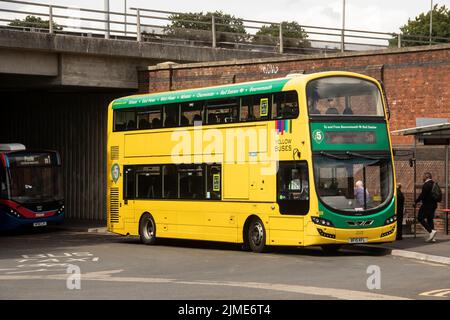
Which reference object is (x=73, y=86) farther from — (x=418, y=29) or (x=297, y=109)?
(x=418, y=29)

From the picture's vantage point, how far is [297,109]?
21.7 m

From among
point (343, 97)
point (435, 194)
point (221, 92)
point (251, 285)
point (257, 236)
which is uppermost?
point (221, 92)

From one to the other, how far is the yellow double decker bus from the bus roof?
0.04m

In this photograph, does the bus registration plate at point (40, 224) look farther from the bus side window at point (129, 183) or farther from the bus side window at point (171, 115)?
the bus side window at point (171, 115)

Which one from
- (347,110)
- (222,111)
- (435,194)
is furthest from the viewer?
(435,194)

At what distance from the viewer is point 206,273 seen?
1834 cm

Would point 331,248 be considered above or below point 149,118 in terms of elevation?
below

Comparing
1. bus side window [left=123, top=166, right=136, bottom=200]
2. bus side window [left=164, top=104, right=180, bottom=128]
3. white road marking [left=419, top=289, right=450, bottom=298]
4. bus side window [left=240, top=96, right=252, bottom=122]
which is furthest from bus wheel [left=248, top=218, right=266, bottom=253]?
white road marking [left=419, top=289, right=450, bottom=298]

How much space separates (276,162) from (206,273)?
15.7 feet

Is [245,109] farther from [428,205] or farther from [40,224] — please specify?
[40,224]

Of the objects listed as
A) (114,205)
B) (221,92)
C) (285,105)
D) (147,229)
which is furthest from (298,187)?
(114,205)

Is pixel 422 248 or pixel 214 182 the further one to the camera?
pixel 214 182
